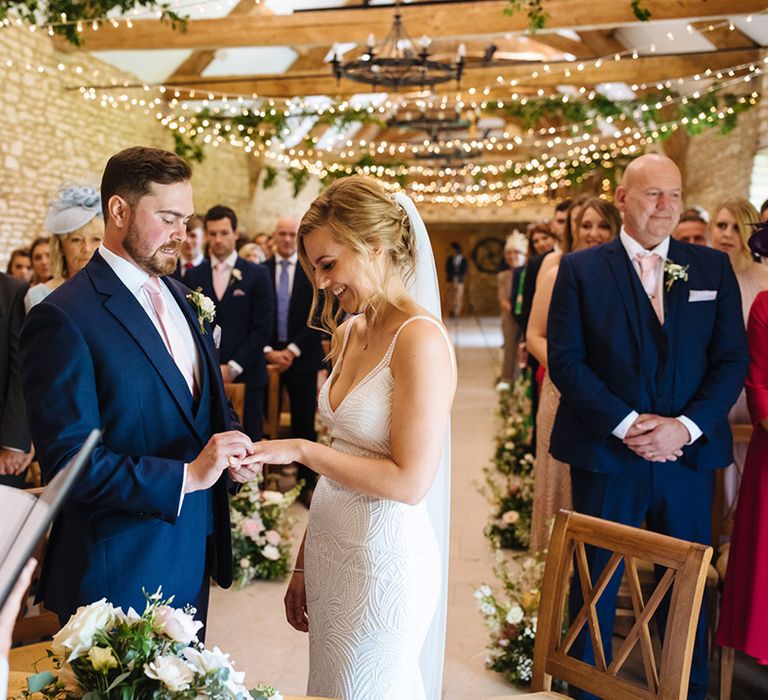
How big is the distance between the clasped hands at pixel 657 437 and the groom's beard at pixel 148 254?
5.38 ft

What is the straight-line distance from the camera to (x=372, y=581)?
6.56 feet

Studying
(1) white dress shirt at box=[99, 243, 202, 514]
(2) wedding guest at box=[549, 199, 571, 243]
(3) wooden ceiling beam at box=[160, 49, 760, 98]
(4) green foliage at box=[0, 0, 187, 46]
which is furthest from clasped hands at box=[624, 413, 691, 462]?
(3) wooden ceiling beam at box=[160, 49, 760, 98]

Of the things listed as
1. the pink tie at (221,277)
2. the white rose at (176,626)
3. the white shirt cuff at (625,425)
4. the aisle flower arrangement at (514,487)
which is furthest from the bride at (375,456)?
the pink tie at (221,277)

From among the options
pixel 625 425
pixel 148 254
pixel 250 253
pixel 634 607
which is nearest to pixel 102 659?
pixel 148 254

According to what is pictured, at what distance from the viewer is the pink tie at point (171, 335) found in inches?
85.8

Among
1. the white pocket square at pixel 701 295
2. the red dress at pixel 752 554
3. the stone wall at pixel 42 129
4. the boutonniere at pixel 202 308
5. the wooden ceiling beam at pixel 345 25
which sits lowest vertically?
the red dress at pixel 752 554

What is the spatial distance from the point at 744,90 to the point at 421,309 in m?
8.94

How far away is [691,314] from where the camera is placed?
9.89 feet

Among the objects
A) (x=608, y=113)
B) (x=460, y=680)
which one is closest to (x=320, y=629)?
(x=460, y=680)

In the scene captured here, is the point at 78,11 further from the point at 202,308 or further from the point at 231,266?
the point at 202,308

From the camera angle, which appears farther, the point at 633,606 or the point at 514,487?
the point at 514,487

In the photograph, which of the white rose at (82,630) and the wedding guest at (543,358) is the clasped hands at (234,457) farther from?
the wedding guest at (543,358)

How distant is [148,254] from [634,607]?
1.41 meters

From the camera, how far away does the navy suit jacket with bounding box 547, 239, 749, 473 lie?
9.78 feet
